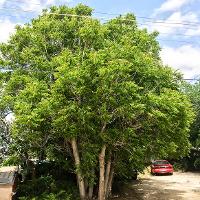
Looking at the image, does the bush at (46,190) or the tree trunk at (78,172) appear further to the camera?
the tree trunk at (78,172)

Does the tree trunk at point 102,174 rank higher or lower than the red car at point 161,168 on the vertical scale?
lower

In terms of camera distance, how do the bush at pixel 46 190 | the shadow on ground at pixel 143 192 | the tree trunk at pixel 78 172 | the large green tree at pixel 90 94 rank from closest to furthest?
1. the large green tree at pixel 90 94
2. the bush at pixel 46 190
3. the tree trunk at pixel 78 172
4. the shadow on ground at pixel 143 192

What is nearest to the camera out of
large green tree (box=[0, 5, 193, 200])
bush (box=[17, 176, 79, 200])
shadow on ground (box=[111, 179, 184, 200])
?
large green tree (box=[0, 5, 193, 200])

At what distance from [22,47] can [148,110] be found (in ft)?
27.1

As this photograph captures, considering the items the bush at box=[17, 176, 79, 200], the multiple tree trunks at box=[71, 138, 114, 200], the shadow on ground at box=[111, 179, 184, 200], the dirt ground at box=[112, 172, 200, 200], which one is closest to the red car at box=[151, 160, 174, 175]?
the dirt ground at box=[112, 172, 200, 200]

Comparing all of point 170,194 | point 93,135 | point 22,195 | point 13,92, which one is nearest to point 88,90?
point 93,135

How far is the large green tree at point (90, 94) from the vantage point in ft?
62.6

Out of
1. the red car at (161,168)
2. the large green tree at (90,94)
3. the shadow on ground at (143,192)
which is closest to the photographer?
the large green tree at (90,94)

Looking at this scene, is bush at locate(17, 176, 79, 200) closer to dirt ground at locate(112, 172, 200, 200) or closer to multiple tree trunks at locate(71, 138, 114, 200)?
multiple tree trunks at locate(71, 138, 114, 200)

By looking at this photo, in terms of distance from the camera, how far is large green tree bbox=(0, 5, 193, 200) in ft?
62.6

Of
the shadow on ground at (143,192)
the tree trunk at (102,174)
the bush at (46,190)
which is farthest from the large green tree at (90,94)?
the shadow on ground at (143,192)

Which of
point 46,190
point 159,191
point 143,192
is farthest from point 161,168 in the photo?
point 46,190

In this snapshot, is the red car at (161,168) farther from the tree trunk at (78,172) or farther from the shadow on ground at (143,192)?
the tree trunk at (78,172)

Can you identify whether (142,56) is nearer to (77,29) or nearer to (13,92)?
(77,29)
